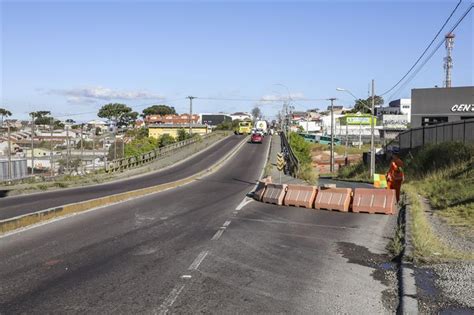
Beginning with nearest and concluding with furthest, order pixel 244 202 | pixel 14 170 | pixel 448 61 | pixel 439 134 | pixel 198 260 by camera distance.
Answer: pixel 198 260
pixel 244 202
pixel 14 170
pixel 439 134
pixel 448 61

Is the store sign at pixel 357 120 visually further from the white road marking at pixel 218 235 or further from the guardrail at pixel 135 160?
the white road marking at pixel 218 235

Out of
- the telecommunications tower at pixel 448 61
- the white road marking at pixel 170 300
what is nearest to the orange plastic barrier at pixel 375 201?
the white road marking at pixel 170 300

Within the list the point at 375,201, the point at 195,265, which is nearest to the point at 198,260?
the point at 195,265

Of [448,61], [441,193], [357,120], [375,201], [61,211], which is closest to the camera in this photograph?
[61,211]

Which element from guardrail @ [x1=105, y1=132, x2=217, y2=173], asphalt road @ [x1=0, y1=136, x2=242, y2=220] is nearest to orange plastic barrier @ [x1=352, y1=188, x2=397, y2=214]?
asphalt road @ [x1=0, y1=136, x2=242, y2=220]

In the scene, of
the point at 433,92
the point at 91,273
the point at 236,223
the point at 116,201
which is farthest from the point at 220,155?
the point at 91,273

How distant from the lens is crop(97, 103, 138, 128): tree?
152000 millimetres

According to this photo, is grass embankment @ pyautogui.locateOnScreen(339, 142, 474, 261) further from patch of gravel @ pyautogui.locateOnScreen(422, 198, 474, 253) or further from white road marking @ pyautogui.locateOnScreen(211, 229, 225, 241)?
white road marking @ pyautogui.locateOnScreen(211, 229, 225, 241)

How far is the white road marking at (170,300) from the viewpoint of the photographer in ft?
20.5

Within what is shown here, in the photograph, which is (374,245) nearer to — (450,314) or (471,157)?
(450,314)

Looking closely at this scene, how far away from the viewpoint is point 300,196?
18.8 m

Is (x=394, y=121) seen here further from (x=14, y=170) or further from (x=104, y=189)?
(x=104, y=189)

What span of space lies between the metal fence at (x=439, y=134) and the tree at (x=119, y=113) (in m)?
111

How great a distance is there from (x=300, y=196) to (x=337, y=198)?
155 cm
